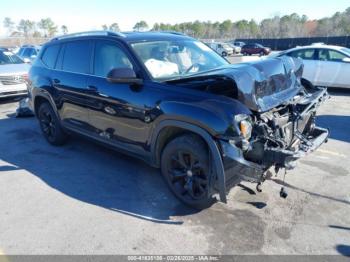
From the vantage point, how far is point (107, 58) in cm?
449

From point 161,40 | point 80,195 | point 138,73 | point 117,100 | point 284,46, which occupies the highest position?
point 161,40

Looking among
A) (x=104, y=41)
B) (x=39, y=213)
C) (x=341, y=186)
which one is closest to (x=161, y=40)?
(x=104, y=41)

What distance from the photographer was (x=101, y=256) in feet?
9.95

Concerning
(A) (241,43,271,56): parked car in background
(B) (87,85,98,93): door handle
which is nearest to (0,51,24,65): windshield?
(B) (87,85,98,93): door handle

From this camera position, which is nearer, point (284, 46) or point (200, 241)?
point (200, 241)

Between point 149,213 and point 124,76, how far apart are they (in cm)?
164

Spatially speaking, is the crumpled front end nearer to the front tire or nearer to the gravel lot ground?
the front tire

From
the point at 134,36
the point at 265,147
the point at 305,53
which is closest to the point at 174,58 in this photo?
the point at 134,36

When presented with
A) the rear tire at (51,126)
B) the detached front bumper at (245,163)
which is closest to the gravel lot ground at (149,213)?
the detached front bumper at (245,163)

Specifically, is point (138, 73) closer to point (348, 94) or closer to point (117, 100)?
point (117, 100)

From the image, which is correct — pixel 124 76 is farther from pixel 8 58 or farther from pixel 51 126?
pixel 8 58

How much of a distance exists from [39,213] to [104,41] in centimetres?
244

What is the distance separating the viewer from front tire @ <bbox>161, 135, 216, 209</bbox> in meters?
3.50

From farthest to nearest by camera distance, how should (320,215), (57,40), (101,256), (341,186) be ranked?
(57,40)
(341,186)
(320,215)
(101,256)
